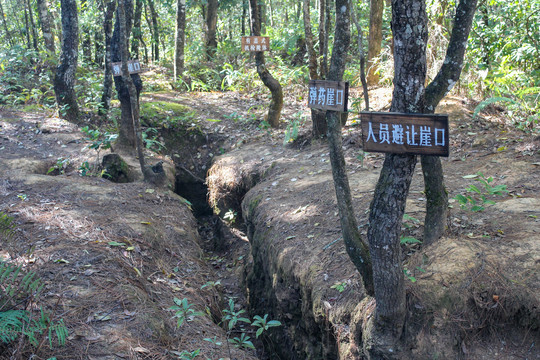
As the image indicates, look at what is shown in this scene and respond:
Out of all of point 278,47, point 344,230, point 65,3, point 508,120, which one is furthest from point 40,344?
point 278,47

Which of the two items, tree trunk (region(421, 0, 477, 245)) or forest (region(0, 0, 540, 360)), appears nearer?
forest (region(0, 0, 540, 360))

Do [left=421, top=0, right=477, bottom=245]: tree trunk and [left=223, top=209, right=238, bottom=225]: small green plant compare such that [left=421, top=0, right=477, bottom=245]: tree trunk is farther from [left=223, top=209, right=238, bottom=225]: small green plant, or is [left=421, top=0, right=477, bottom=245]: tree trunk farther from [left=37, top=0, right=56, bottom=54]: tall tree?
[left=37, top=0, right=56, bottom=54]: tall tree

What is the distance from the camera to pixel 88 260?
14.9 ft

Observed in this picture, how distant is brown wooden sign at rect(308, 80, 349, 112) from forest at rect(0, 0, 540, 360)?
23 mm

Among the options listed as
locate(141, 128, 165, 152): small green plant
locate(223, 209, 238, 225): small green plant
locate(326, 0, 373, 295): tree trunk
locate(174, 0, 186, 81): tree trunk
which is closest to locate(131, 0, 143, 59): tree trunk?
locate(174, 0, 186, 81): tree trunk

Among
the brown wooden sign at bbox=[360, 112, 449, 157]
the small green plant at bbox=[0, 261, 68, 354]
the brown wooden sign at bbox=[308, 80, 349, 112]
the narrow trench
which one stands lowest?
the narrow trench

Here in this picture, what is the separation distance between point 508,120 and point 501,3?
2.64 m

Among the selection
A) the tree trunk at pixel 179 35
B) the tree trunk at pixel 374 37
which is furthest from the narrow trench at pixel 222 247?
the tree trunk at pixel 179 35

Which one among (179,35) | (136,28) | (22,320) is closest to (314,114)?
(22,320)

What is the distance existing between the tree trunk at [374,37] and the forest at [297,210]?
0.05m

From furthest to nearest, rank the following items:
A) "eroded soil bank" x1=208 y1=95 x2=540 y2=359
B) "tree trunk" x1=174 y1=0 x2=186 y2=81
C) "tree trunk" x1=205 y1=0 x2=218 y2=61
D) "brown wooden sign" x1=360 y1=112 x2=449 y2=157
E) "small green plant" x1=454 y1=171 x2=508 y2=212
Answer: "tree trunk" x1=205 y1=0 x2=218 y2=61, "tree trunk" x1=174 y1=0 x2=186 y2=81, "small green plant" x1=454 y1=171 x2=508 y2=212, "eroded soil bank" x1=208 y1=95 x2=540 y2=359, "brown wooden sign" x1=360 y1=112 x2=449 y2=157

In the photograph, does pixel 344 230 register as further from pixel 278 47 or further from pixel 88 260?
pixel 278 47

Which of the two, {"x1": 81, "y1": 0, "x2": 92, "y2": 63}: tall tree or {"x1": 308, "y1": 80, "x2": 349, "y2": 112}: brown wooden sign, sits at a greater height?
{"x1": 81, "y1": 0, "x2": 92, "y2": 63}: tall tree

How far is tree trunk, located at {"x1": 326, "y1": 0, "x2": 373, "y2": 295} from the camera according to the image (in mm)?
3504
